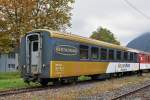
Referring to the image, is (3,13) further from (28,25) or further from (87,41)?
(87,41)

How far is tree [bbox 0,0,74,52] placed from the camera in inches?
1769

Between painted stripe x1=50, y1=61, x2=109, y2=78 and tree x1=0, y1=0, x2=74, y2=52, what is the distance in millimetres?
Result: 17134

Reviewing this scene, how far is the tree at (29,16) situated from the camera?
44.9 metres

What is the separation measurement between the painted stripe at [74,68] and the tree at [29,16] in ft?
56.2

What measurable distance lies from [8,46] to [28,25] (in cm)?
332

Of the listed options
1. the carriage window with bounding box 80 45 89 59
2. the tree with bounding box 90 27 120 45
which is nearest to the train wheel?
the carriage window with bounding box 80 45 89 59

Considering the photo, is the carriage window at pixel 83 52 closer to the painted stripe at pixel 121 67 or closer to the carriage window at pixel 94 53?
the carriage window at pixel 94 53

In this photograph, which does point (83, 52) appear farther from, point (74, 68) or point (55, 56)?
point (55, 56)

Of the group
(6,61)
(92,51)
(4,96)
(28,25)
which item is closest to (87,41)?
(92,51)

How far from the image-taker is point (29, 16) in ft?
150

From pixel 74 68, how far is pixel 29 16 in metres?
22.8

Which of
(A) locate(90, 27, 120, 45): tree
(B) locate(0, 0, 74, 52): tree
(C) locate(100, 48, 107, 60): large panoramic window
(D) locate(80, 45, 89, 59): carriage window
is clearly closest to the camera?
(D) locate(80, 45, 89, 59): carriage window

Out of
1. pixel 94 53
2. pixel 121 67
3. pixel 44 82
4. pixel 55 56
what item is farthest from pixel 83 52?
pixel 121 67

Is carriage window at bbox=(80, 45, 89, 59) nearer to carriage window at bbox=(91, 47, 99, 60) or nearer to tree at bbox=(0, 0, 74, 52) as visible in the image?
carriage window at bbox=(91, 47, 99, 60)
